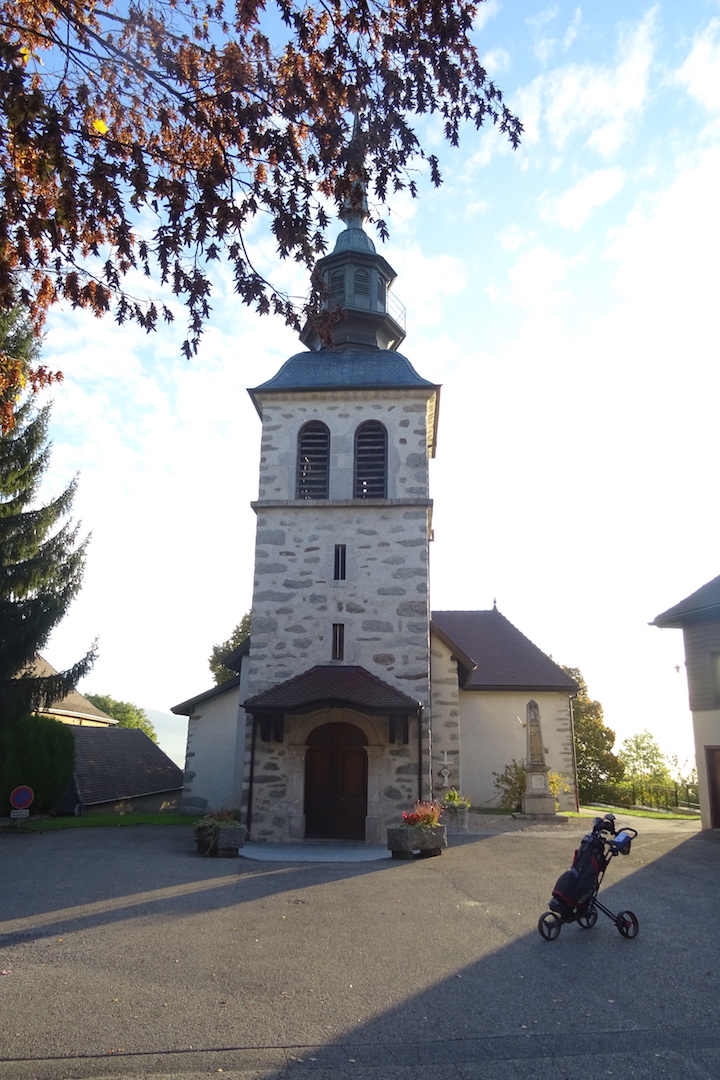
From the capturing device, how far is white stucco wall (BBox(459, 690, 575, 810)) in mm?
21875

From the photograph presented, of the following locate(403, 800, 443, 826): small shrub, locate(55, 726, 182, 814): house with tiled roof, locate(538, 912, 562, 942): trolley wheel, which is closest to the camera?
locate(538, 912, 562, 942): trolley wheel

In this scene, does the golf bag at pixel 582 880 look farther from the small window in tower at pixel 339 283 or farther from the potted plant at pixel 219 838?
the small window in tower at pixel 339 283

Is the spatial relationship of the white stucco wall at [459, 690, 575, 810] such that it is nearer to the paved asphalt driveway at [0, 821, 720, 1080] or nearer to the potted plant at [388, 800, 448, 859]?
the potted plant at [388, 800, 448, 859]

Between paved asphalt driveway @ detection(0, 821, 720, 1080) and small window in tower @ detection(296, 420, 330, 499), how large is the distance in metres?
8.81

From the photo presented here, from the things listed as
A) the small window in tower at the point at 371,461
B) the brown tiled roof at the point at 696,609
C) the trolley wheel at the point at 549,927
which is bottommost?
the trolley wheel at the point at 549,927

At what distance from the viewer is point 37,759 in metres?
17.7

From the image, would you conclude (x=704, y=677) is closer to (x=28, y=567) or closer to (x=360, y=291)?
(x=360, y=291)

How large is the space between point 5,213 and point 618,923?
7.95m

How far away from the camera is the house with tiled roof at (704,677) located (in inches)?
673

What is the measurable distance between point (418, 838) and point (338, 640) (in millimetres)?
4664

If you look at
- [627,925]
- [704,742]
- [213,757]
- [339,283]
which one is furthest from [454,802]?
[339,283]

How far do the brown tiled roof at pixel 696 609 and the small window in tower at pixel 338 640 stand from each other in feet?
28.5

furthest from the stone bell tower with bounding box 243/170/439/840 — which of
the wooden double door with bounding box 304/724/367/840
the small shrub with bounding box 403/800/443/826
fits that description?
the small shrub with bounding box 403/800/443/826

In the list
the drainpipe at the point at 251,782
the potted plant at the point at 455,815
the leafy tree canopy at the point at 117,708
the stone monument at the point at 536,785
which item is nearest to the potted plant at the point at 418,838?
the drainpipe at the point at 251,782
